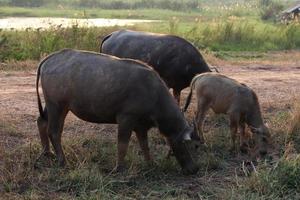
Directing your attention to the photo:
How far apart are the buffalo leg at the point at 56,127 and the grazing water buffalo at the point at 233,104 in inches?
89.8

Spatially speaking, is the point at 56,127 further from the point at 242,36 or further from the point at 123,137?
the point at 242,36

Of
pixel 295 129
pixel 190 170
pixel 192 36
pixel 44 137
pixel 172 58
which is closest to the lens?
pixel 190 170

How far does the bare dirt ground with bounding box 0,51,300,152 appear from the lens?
8.82m

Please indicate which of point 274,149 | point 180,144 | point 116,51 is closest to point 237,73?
point 116,51

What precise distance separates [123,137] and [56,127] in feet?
2.90

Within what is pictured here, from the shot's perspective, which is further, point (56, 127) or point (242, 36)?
point (242, 36)

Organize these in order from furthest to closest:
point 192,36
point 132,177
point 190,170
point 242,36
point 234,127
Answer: point 242,36 < point 192,36 < point 234,127 < point 190,170 < point 132,177

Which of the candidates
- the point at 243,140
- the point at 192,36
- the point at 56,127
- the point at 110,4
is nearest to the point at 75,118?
the point at 56,127

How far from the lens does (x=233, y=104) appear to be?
8602 millimetres

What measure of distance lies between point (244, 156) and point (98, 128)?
2341 mm

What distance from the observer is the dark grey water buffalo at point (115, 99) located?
282 inches

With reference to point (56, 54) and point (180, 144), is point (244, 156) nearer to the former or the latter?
point (180, 144)

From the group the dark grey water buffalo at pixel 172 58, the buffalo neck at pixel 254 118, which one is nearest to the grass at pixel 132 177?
the buffalo neck at pixel 254 118

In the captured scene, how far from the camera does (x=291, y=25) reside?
2348 centimetres
